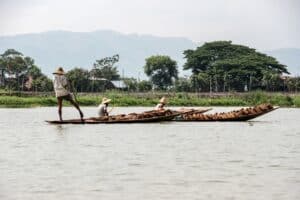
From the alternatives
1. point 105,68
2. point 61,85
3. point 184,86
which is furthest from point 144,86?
point 61,85

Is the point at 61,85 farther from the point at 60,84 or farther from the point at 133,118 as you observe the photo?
the point at 133,118

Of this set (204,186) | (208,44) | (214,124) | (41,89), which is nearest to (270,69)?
(208,44)

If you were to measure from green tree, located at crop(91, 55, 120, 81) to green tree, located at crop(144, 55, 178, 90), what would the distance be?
4.97 meters

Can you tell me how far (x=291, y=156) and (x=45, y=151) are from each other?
14.7 ft

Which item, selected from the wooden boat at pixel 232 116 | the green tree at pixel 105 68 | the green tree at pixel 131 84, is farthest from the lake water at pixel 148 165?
the green tree at pixel 131 84

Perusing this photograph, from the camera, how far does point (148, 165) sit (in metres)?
11.7

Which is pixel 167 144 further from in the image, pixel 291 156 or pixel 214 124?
pixel 214 124

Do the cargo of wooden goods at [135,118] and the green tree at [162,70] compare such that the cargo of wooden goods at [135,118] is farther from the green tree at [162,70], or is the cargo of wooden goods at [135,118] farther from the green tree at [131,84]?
the green tree at [162,70]

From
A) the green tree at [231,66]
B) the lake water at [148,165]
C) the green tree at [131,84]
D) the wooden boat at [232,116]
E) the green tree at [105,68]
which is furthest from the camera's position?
the green tree at [131,84]

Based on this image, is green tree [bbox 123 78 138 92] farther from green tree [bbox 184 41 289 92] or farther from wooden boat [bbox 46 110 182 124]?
wooden boat [bbox 46 110 182 124]

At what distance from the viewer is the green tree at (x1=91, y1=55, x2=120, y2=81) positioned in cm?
7367

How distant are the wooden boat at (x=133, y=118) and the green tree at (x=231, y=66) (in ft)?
155

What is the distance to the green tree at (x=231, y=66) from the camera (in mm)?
70562

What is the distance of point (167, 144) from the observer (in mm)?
15594
